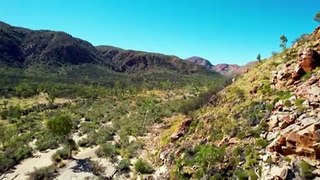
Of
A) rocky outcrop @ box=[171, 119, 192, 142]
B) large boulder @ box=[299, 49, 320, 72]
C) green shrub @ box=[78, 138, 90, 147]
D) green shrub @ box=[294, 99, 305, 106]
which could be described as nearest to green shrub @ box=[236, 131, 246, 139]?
green shrub @ box=[294, 99, 305, 106]

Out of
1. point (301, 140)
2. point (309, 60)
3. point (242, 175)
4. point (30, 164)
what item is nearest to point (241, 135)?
point (242, 175)

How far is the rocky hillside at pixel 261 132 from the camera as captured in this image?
22.8m

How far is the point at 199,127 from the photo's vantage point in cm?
3697

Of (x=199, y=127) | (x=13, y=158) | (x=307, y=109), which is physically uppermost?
(x=307, y=109)

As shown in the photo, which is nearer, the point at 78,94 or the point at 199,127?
the point at 199,127

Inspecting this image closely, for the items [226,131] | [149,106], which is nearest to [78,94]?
[149,106]

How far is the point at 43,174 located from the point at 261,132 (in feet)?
76.0

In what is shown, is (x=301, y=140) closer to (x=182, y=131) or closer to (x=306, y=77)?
(x=306, y=77)

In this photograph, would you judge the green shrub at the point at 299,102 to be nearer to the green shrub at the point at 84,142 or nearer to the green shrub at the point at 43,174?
the green shrub at the point at 43,174

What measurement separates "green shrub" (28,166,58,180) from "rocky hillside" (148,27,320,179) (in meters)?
12.1

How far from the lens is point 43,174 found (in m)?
35.5

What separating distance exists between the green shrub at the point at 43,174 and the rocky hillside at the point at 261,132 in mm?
12059

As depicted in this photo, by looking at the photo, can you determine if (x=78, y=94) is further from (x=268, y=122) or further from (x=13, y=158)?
(x=268, y=122)

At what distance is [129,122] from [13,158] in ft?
76.7
